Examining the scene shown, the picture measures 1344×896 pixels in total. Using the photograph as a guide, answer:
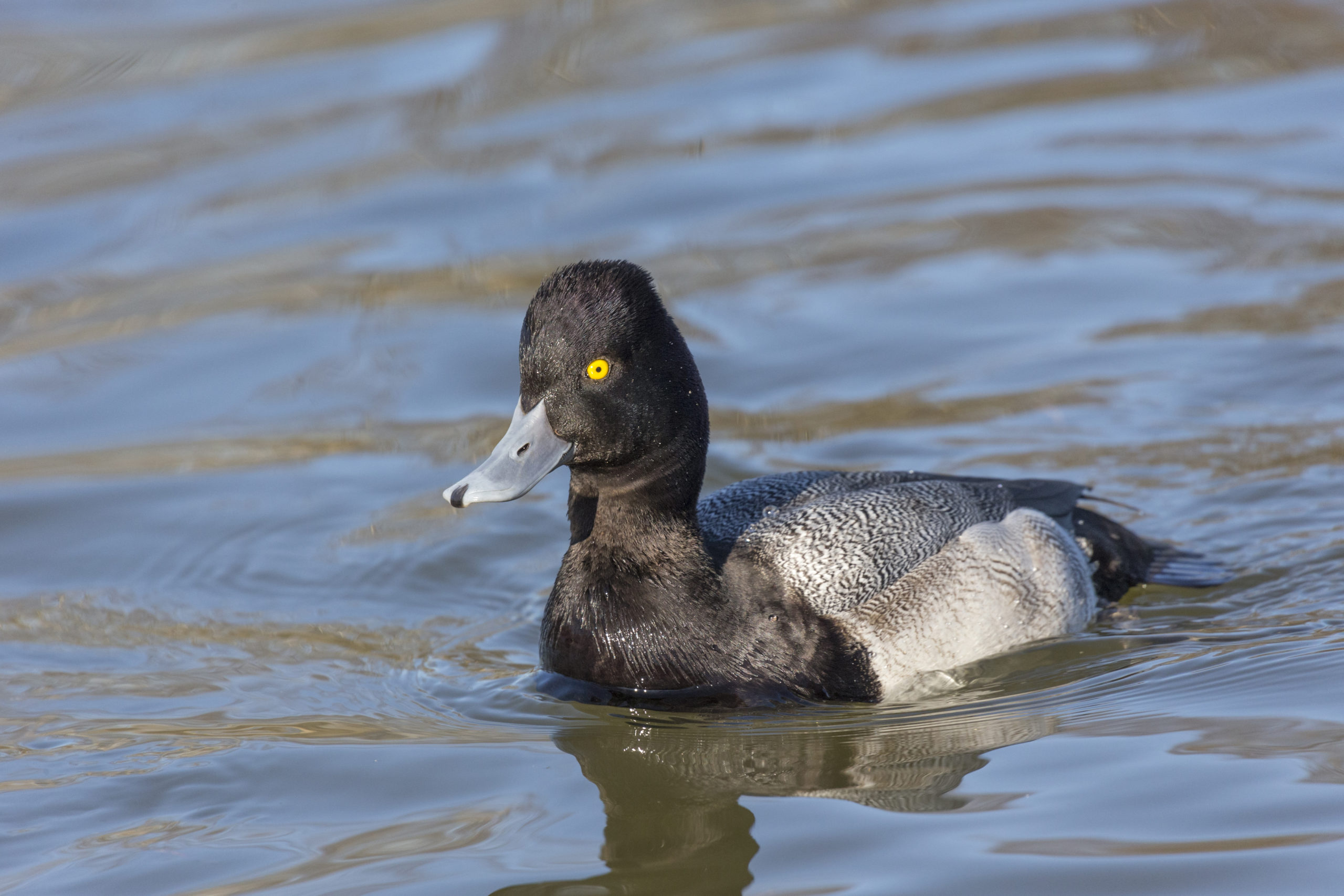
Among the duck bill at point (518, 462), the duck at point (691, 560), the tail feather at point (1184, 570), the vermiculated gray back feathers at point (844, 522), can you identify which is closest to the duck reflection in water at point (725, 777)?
the duck at point (691, 560)

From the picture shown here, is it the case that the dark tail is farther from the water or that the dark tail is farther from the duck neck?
the duck neck

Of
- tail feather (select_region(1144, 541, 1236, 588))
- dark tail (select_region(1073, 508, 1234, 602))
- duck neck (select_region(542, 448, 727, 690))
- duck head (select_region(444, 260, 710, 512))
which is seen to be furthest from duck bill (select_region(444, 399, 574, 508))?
tail feather (select_region(1144, 541, 1236, 588))

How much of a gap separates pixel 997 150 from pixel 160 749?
9.42 m

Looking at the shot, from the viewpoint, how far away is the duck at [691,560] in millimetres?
6211

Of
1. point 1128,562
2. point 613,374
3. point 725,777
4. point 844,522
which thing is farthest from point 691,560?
point 1128,562

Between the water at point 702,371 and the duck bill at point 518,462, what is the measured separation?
979 millimetres

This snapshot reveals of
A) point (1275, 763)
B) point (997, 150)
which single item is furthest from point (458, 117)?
point (1275, 763)

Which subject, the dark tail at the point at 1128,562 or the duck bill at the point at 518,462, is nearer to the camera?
the duck bill at the point at 518,462

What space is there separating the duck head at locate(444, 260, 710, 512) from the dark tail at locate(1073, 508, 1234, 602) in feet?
7.42

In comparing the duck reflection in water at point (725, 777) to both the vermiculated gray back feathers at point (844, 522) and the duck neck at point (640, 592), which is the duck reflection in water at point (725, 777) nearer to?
the duck neck at point (640, 592)

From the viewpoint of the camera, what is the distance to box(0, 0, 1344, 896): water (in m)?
5.56

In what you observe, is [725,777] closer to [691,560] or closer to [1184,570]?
[691,560]

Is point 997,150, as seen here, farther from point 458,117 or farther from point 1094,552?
point 1094,552

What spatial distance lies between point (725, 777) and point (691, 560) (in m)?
0.97
